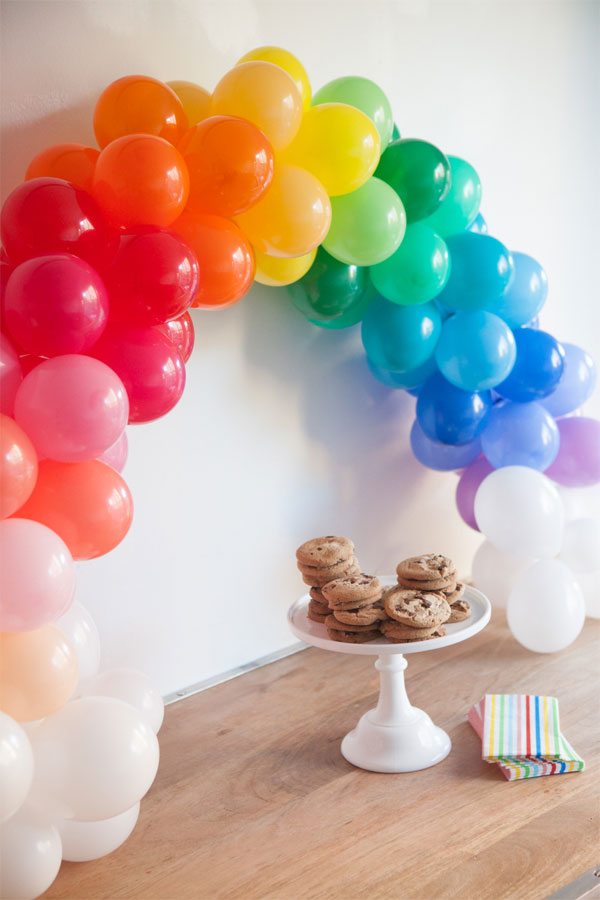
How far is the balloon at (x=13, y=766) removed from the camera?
1028 millimetres

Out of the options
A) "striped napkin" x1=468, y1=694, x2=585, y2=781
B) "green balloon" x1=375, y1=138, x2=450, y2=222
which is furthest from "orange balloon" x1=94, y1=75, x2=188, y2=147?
"striped napkin" x1=468, y1=694, x2=585, y2=781

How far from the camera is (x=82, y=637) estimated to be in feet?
4.44

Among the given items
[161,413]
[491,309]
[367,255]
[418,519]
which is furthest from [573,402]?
[161,413]

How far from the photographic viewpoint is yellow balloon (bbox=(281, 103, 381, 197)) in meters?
1.51

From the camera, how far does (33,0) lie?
1.49 meters

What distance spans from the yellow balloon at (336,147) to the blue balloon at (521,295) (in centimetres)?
52

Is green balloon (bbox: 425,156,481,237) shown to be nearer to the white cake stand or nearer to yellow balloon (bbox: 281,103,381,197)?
yellow balloon (bbox: 281,103,381,197)

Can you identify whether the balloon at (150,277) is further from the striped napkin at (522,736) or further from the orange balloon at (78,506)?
the striped napkin at (522,736)

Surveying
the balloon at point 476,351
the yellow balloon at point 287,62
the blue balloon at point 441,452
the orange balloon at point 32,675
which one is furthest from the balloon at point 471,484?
the orange balloon at point 32,675

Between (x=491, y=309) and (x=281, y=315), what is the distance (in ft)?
1.53

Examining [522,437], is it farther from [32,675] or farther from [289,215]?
[32,675]

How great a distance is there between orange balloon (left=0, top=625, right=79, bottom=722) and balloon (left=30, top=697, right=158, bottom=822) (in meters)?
0.04

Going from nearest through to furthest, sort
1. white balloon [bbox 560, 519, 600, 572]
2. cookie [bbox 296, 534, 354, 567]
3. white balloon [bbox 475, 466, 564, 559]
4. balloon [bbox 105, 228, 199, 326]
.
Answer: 1. balloon [bbox 105, 228, 199, 326]
2. cookie [bbox 296, 534, 354, 567]
3. white balloon [bbox 475, 466, 564, 559]
4. white balloon [bbox 560, 519, 600, 572]

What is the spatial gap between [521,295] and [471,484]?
46 centimetres
